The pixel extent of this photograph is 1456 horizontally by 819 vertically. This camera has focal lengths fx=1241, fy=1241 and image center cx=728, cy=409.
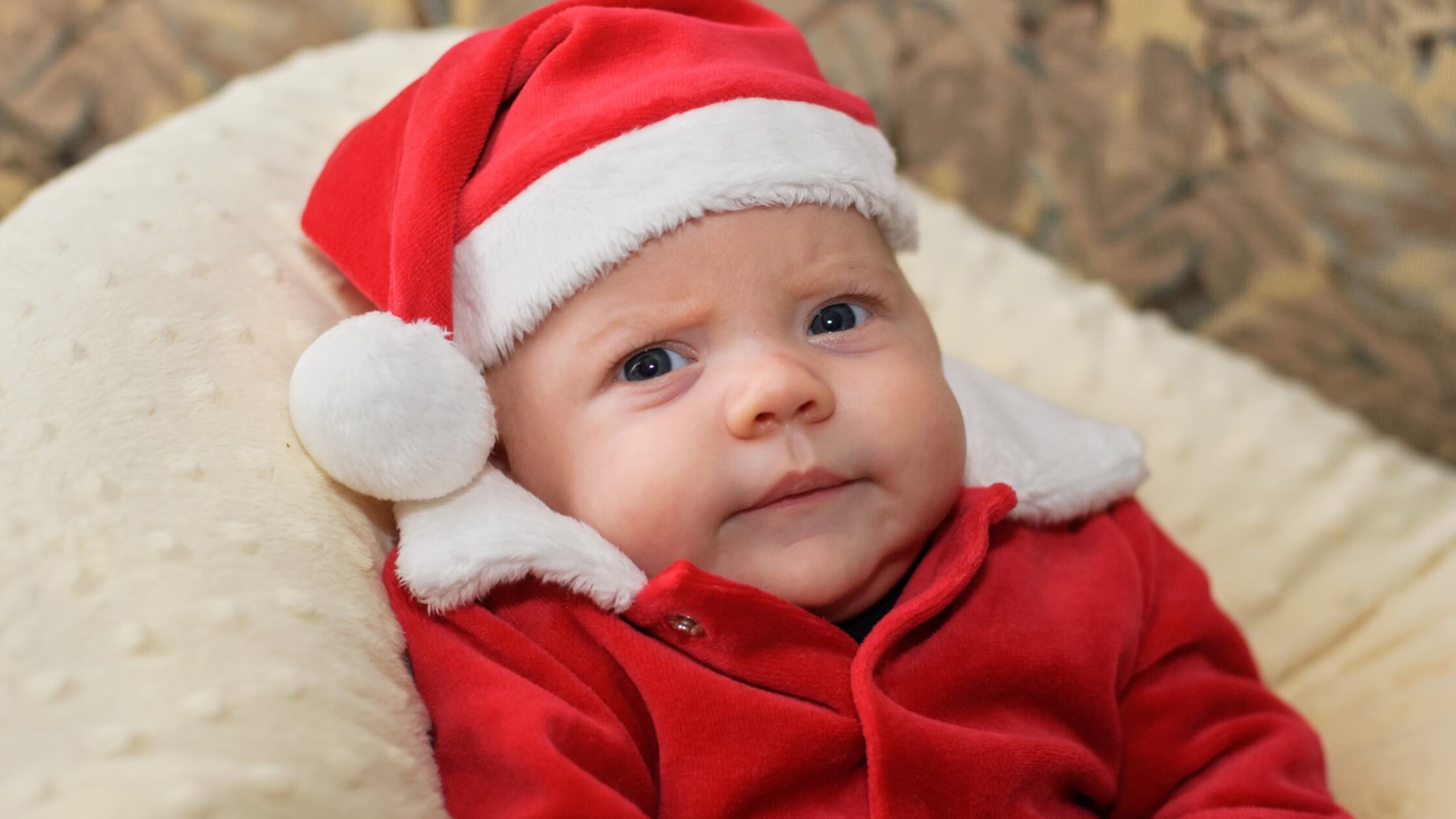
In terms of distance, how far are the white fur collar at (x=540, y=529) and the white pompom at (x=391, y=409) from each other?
0.9 inches

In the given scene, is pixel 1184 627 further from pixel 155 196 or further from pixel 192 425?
pixel 155 196

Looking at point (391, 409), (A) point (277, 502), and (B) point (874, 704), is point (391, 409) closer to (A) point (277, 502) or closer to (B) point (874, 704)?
(A) point (277, 502)

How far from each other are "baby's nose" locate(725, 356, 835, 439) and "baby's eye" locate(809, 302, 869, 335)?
8cm

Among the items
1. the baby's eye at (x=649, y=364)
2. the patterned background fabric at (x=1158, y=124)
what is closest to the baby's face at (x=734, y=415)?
the baby's eye at (x=649, y=364)

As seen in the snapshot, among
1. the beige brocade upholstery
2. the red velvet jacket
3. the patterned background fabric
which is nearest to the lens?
the beige brocade upholstery

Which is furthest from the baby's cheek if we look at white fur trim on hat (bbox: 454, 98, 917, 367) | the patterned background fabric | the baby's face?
the patterned background fabric

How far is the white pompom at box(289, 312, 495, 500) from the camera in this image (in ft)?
2.61

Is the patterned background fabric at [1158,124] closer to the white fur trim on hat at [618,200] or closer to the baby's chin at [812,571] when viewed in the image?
the white fur trim on hat at [618,200]

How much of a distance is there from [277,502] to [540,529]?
0.55 feet

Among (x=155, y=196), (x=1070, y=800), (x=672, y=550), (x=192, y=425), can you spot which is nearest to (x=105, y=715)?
(x=192, y=425)

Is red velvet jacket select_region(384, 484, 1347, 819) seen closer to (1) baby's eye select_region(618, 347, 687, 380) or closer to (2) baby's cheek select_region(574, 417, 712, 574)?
(2) baby's cheek select_region(574, 417, 712, 574)

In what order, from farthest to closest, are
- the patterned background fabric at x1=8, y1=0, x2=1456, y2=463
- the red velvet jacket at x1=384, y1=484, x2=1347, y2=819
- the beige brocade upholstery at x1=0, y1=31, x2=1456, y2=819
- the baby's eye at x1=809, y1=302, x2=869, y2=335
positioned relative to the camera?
the patterned background fabric at x1=8, y1=0, x2=1456, y2=463, the baby's eye at x1=809, y1=302, x2=869, y2=335, the red velvet jacket at x1=384, y1=484, x2=1347, y2=819, the beige brocade upholstery at x1=0, y1=31, x2=1456, y2=819

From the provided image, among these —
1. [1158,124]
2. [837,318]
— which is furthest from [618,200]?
[1158,124]

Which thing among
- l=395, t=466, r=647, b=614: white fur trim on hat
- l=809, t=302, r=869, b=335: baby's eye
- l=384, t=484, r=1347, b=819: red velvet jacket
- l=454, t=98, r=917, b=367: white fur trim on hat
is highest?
l=454, t=98, r=917, b=367: white fur trim on hat
